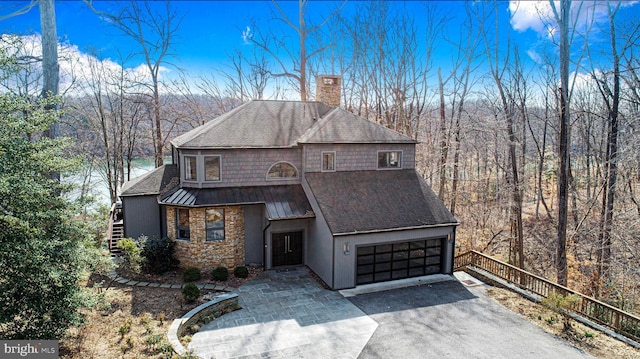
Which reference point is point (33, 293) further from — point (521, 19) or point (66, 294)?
point (521, 19)

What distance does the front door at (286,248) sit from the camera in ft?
48.4

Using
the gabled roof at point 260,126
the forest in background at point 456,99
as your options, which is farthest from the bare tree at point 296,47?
the gabled roof at point 260,126

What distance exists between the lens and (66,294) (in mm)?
7949

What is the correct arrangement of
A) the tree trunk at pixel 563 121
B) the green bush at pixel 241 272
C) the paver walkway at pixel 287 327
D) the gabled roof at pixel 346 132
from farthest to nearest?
the tree trunk at pixel 563 121 < the gabled roof at pixel 346 132 < the green bush at pixel 241 272 < the paver walkway at pixel 287 327

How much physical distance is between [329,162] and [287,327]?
6.78 metres

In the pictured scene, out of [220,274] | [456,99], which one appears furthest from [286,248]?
[456,99]

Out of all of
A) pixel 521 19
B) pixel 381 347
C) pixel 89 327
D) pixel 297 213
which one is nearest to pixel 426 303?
pixel 381 347

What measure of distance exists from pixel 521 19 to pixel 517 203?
9494 mm

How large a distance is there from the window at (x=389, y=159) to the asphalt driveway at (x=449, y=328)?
5.15 metres

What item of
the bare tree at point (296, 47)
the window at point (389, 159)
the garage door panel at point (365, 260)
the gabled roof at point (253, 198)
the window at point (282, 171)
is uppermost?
the bare tree at point (296, 47)

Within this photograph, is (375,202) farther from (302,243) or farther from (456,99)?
(456,99)

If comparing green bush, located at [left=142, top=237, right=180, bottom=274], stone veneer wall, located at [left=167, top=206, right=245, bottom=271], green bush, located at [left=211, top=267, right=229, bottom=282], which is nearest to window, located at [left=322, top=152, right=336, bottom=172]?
stone veneer wall, located at [left=167, top=206, right=245, bottom=271]

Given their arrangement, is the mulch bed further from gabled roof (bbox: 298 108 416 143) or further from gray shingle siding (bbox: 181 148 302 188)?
gabled roof (bbox: 298 108 416 143)

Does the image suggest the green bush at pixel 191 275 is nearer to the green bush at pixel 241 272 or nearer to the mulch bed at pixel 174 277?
the mulch bed at pixel 174 277
